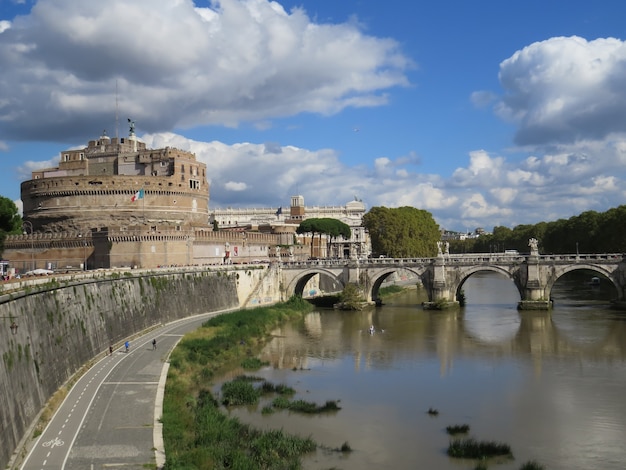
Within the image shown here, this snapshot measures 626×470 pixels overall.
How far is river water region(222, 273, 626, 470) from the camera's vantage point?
827 inches

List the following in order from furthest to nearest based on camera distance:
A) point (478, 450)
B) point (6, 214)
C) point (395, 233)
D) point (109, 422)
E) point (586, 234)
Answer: point (586, 234)
point (395, 233)
point (6, 214)
point (109, 422)
point (478, 450)

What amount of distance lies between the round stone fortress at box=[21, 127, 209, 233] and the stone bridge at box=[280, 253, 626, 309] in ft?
45.6

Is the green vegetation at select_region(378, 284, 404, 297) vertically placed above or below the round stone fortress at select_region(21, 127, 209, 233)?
below

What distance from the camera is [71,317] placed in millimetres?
28250

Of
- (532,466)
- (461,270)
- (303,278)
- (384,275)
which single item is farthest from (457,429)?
(303,278)

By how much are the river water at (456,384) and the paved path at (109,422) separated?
4.03 metres

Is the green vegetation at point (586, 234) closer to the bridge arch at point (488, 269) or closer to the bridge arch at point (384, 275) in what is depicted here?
the bridge arch at point (488, 269)

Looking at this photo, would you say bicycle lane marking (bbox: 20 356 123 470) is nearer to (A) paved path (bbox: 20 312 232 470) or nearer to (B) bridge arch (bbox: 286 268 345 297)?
(A) paved path (bbox: 20 312 232 470)

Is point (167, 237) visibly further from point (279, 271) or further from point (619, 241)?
point (619, 241)

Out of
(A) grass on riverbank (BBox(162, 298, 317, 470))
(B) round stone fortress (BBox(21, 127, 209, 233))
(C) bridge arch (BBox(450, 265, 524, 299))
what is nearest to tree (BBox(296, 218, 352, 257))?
(B) round stone fortress (BBox(21, 127, 209, 233))

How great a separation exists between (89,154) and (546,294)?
181 ft

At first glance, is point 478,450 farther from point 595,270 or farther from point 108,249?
point 108,249

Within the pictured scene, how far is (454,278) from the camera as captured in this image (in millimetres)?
56750

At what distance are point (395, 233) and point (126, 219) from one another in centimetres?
3068
